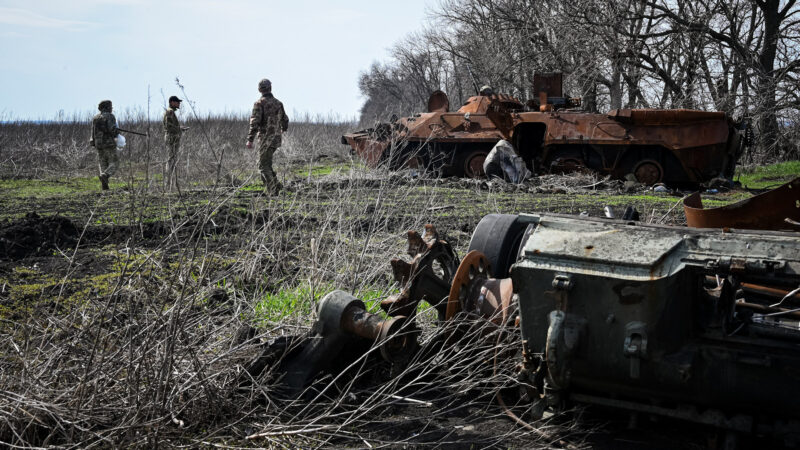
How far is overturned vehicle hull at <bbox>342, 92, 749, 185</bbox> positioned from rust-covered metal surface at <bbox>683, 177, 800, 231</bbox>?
9.93 meters

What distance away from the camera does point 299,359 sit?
12.9 feet

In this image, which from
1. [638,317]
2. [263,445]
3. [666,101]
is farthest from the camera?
[666,101]

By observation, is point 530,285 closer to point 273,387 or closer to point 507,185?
point 273,387

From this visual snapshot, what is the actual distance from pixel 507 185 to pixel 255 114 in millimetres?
4917

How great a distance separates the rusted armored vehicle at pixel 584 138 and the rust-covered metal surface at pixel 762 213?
380 inches

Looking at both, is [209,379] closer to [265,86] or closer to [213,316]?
[213,316]

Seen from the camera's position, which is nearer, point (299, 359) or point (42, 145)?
point (299, 359)

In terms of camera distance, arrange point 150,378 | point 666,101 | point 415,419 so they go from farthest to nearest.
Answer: point 666,101 → point 415,419 → point 150,378

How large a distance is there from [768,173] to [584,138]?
6937 mm

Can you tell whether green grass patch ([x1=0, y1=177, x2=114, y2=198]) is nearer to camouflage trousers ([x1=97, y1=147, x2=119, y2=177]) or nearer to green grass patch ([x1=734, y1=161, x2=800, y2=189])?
camouflage trousers ([x1=97, y1=147, x2=119, y2=177])

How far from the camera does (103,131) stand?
1515 cm

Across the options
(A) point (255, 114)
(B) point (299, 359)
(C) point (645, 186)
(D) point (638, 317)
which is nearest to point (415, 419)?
(B) point (299, 359)

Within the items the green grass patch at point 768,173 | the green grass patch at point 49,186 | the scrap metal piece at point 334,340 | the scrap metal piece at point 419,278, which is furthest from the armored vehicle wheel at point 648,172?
the scrap metal piece at point 334,340

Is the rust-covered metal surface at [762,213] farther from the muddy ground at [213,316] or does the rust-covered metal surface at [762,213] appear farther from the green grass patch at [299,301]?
the green grass patch at [299,301]
